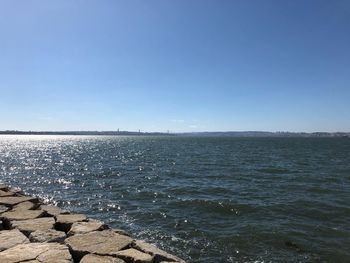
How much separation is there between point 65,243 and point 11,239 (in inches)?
51.5

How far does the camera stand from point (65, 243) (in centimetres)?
783

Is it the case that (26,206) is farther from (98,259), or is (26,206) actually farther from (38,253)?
(98,259)

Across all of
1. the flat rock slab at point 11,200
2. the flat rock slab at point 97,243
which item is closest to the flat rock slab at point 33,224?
the flat rock slab at point 97,243

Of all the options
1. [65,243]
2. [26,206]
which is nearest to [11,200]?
[26,206]

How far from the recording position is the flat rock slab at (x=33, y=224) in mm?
8781

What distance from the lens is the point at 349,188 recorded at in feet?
75.8

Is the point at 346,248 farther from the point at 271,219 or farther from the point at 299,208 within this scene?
the point at 299,208

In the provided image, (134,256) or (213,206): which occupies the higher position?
(134,256)

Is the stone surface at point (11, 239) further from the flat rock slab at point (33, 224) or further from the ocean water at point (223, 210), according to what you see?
the ocean water at point (223, 210)

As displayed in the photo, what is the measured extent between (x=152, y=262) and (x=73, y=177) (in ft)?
79.4

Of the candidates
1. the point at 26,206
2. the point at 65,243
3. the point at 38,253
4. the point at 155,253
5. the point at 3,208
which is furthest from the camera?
the point at 26,206

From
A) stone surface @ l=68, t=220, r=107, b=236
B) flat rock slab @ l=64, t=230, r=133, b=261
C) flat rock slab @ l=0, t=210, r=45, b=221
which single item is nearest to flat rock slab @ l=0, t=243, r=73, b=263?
flat rock slab @ l=64, t=230, r=133, b=261

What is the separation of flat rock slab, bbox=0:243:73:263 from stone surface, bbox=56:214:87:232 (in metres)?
1.92

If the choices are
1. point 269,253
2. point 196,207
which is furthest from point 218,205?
point 269,253
